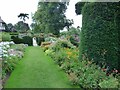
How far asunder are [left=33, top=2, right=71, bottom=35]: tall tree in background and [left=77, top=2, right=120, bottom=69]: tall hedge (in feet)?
98.0

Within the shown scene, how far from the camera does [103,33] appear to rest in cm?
870

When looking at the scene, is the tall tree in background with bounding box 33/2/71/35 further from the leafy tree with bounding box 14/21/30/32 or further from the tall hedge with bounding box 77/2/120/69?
the tall hedge with bounding box 77/2/120/69

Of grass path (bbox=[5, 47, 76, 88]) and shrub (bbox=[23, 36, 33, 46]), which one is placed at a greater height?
grass path (bbox=[5, 47, 76, 88])

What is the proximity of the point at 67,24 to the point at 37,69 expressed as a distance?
1242 inches

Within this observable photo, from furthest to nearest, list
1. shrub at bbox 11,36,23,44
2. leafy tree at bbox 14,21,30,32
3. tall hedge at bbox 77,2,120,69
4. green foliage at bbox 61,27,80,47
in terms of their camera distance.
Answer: leafy tree at bbox 14,21,30,32 < shrub at bbox 11,36,23,44 < green foliage at bbox 61,27,80,47 < tall hedge at bbox 77,2,120,69

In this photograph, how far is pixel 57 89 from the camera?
7.32 meters

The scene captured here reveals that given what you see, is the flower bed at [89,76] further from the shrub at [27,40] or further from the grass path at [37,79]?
the shrub at [27,40]

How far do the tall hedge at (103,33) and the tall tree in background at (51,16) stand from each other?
98.0 feet

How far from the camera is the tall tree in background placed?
3912 centimetres

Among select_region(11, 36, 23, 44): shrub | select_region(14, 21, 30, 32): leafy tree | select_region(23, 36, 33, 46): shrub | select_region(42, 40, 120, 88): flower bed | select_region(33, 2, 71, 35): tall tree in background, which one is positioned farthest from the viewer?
select_region(14, 21, 30, 32): leafy tree

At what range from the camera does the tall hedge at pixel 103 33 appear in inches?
336

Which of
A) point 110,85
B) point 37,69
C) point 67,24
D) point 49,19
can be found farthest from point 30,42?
point 110,85

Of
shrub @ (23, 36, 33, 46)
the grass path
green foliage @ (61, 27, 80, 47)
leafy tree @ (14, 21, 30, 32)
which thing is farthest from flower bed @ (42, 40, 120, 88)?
leafy tree @ (14, 21, 30, 32)

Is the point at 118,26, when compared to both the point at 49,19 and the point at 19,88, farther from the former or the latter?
the point at 49,19
